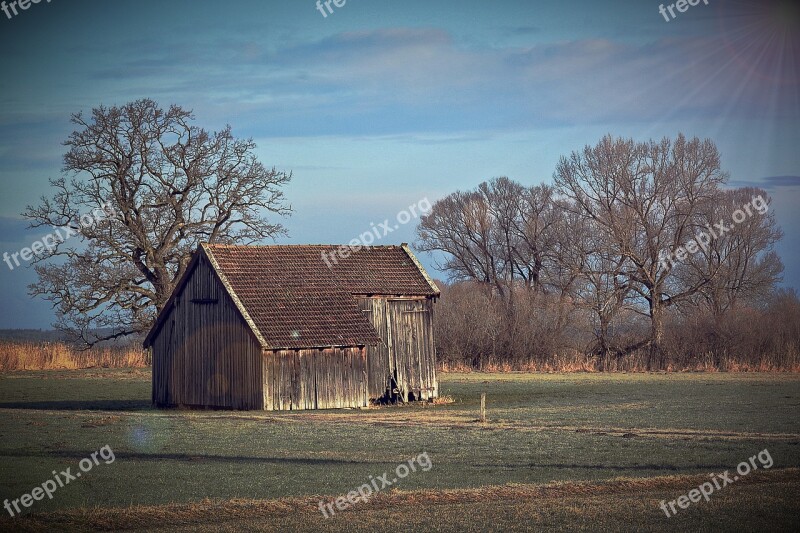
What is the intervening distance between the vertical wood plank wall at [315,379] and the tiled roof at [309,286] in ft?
1.91

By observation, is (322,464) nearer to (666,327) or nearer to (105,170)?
(105,170)

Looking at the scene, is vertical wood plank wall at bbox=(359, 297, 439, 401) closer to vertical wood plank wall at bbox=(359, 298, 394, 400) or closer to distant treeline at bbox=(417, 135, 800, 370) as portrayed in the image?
vertical wood plank wall at bbox=(359, 298, 394, 400)

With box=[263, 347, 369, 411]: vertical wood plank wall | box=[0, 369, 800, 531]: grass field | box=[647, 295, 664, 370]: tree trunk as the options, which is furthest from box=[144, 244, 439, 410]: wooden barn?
box=[647, 295, 664, 370]: tree trunk

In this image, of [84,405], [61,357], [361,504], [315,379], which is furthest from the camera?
[61,357]

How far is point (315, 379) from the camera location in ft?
121

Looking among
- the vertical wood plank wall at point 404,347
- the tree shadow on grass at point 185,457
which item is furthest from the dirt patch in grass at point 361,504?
the vertical wood plank wall at point 404,347

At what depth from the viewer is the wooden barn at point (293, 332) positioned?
36.3 m

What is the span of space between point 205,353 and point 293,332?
3745mm

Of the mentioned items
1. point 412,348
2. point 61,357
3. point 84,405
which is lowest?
point 84,405

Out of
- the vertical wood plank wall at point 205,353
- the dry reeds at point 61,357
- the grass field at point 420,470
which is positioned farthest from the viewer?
the dry reeds at point 61,357

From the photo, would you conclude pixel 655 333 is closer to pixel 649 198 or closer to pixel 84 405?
pixel 649 198

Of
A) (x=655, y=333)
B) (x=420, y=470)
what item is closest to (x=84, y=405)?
(x=420, y=470)

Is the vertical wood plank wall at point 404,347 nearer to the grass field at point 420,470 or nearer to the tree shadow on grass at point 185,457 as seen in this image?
the grass field at point 420,470

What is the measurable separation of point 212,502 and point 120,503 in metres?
1.51
